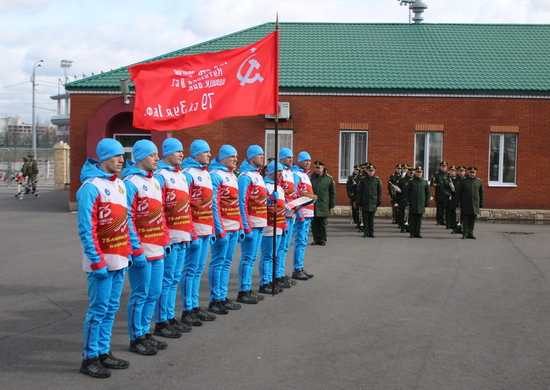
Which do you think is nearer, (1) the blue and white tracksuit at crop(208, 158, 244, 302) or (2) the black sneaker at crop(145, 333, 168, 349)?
(2) the black sneaker at crop(145, 333, 168, 349)

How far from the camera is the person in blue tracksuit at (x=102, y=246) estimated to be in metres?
5.39

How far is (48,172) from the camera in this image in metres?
41.5

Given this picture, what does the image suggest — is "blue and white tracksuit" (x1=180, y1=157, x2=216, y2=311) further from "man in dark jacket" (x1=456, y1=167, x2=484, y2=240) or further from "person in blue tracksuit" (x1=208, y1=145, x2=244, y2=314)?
"man in dark jacket" (x1=456, y1=167, x2=484, y2=240)

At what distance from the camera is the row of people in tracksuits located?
5.53 metres

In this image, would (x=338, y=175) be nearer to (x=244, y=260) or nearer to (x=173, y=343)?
(x=244, y=260)

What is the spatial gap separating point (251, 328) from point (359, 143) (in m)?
15.9

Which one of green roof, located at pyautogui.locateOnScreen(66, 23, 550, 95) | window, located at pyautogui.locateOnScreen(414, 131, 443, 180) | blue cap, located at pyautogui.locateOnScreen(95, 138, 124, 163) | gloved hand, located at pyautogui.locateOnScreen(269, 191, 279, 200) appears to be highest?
green roof, located at pyautogui.locateOnScreen(66, 23, 550, 95)

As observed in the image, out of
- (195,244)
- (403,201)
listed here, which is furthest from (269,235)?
(403,201)

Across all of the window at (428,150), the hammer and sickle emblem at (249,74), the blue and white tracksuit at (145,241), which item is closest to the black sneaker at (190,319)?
the blue and white tracksuit at (145,241)

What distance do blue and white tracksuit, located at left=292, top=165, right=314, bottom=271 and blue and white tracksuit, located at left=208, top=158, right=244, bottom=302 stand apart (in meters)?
2.62

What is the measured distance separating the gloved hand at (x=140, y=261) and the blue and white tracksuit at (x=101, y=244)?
189 mm

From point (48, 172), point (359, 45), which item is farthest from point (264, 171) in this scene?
point (48, 172)

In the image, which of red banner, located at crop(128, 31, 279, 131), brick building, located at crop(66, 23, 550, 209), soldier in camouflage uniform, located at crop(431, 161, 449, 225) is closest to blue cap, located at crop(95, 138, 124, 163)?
red banner, located at crop(128, 31, 279, 131)

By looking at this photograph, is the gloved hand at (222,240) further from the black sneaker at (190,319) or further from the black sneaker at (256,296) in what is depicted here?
the black sneaker at (256,296)
